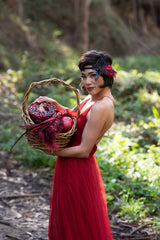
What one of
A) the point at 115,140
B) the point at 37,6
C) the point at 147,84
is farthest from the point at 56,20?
the point at 115,140

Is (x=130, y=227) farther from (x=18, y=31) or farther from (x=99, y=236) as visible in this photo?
(x=18, y=31)

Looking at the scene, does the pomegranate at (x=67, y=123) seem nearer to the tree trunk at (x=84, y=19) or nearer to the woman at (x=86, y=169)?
Result: the woman at (x=86, y=169)

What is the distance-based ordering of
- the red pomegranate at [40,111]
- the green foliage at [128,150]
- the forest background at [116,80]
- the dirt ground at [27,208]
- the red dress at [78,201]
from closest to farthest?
the red pomegranate at [40,111]
the red dress at [78,201]
the dirt ground at [27,208]
the green foliage at [128,150]
the forest background at [116,80]

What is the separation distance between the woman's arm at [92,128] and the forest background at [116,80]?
84cm

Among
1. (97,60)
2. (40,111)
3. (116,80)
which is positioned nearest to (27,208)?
(40,111)

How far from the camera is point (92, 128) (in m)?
2.42

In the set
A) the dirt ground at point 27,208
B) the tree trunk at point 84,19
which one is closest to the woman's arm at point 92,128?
the dirt ground at point 27,208

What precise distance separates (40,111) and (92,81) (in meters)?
0.48

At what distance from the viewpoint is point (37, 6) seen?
21.9 metres

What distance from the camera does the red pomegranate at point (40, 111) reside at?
2.41 m

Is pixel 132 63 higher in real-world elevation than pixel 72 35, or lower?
lower

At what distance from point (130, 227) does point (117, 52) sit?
20.9 metres

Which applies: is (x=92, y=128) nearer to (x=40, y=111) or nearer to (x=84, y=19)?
(x=40, y=111)

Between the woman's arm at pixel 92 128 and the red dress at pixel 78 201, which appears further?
the red dress at pixel 78 201
